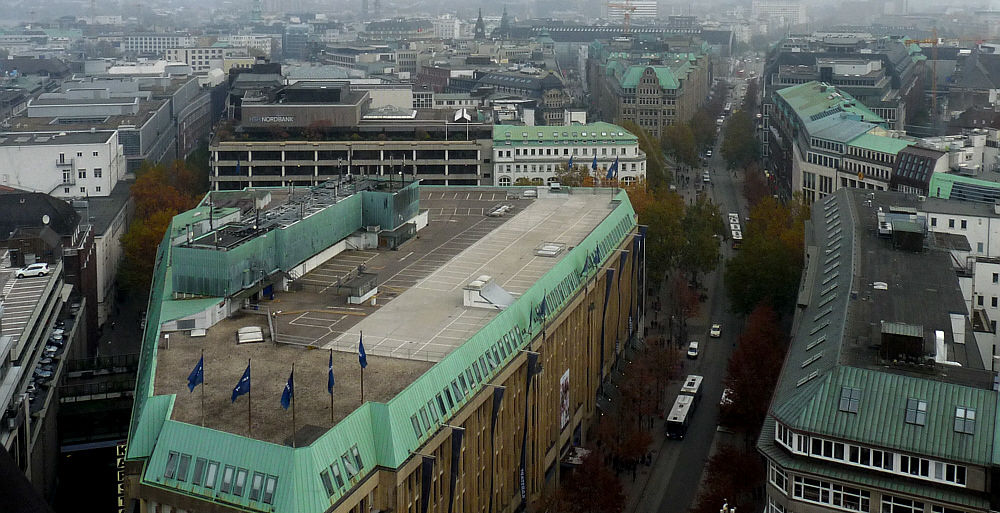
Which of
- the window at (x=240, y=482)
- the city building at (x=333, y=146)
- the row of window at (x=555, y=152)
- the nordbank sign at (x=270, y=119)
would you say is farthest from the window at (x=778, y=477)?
the nordbank sign at (x=270, y=119)

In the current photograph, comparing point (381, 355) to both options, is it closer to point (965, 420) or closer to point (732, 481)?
point (732, 481)

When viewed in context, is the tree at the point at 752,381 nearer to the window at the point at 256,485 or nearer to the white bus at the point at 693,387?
the white bus at the point at 693,387

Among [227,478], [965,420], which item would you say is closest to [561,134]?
[965,420]

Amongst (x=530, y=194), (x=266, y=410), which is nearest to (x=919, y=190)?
(x=530, y=194)

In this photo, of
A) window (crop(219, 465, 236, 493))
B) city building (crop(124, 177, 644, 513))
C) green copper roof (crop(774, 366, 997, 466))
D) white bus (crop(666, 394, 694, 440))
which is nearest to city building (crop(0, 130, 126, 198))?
city building (crop(124, 177, 644, 513))

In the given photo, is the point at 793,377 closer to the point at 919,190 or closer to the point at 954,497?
the point at 954,497
